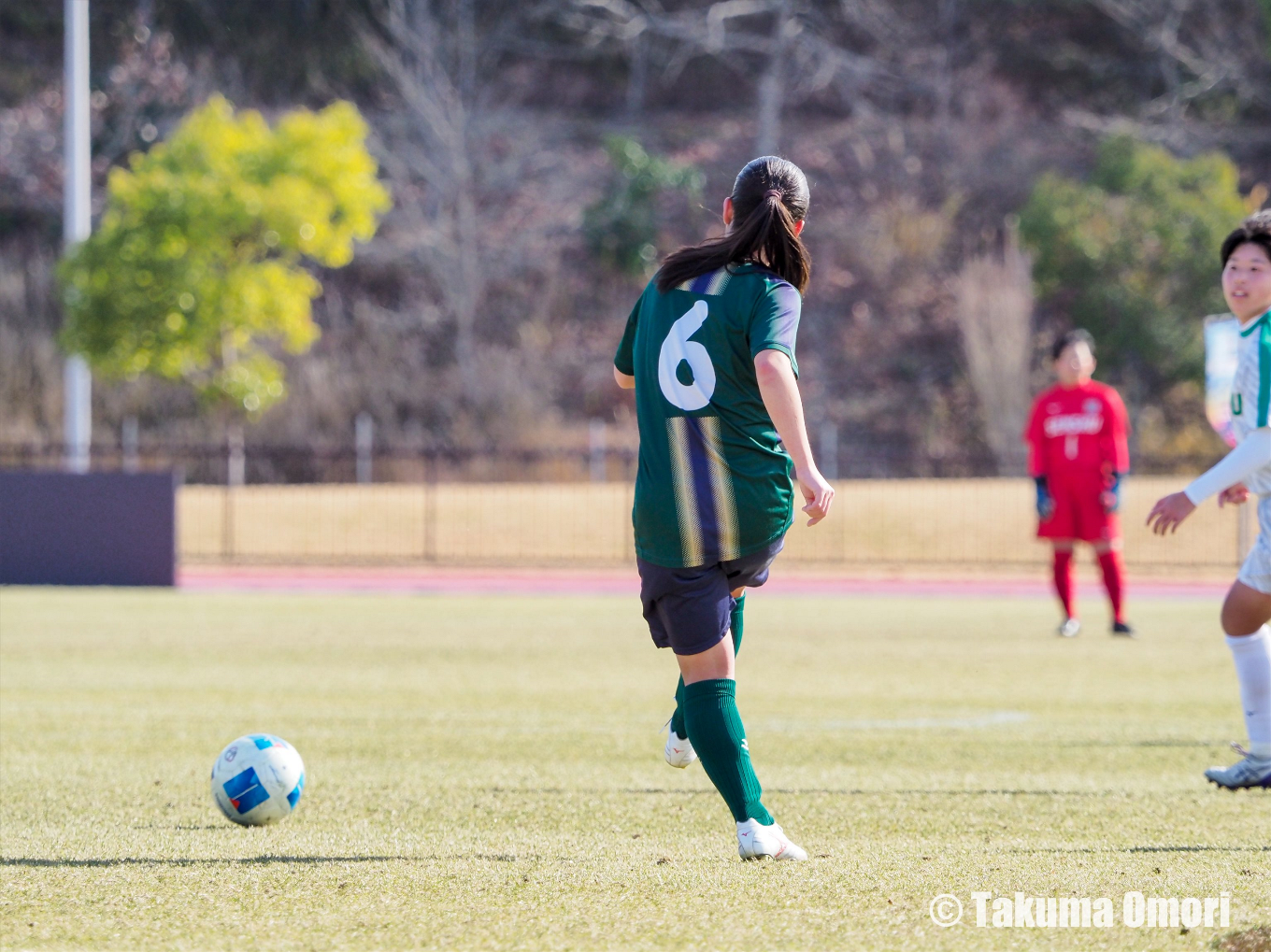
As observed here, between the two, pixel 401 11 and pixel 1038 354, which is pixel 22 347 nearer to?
pixel 401 11

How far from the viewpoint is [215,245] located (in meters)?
26.6

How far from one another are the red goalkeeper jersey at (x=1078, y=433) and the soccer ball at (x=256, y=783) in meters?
8.26

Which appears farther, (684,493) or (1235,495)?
(1235,495)

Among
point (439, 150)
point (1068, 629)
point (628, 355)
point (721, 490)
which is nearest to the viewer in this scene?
point (721, 490)

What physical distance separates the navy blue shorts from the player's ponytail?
744mm

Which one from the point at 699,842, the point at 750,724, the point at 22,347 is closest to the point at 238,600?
the point at 750,724

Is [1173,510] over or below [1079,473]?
over

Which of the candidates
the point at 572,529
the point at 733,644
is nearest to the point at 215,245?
the point at 572,529

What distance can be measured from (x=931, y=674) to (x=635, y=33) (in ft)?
118

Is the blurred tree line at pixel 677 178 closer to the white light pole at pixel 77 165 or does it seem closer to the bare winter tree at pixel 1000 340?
the bare winter tree at pixel 1000 340

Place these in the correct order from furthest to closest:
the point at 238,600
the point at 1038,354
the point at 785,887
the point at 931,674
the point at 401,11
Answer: the point at 401,11 → the point at 1038,354 → the point at 238,600 → the point at 931,674 → the point at 785,887

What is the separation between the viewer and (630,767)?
6125mm

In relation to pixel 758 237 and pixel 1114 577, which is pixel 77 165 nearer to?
pixel 1114 577

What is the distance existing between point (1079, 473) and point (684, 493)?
8.61m
